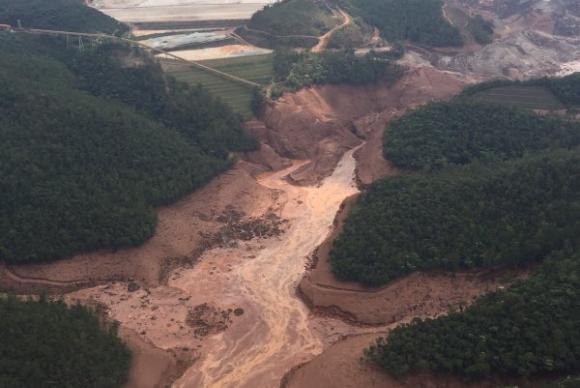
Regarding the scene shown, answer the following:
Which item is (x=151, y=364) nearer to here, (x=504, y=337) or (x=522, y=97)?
(x=504, y=337)

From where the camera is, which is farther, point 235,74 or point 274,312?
point 235,74

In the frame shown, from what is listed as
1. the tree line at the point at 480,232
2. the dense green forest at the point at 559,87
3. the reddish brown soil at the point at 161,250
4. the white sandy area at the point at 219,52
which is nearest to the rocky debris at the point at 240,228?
the reddish brown soil at the point at 161,250

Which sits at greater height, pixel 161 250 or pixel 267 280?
pixel 161 250

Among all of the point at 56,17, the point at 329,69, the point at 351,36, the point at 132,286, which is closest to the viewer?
the point at 132,286

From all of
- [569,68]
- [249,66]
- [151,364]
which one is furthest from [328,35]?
[151,364]

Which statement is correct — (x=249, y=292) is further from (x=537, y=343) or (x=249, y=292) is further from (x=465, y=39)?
(x=465, y=39)

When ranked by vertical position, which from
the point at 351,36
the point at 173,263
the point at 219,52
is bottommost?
the point at 173,263

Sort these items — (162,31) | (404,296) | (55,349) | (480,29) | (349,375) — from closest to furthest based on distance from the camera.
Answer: (55,349) → (349,375) → (404,296) → (162,31) → (480,29)
